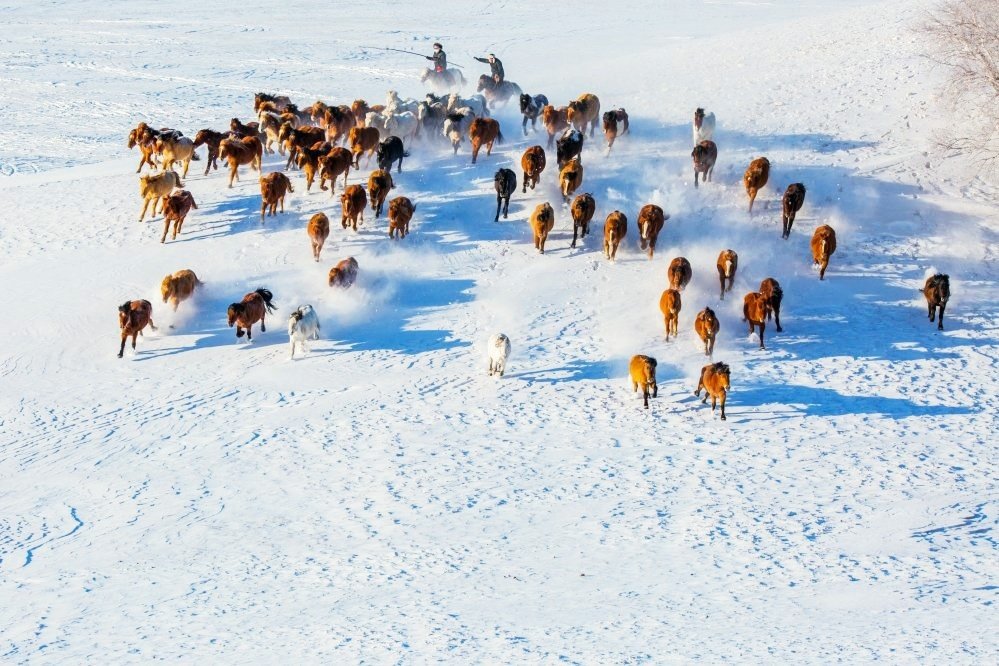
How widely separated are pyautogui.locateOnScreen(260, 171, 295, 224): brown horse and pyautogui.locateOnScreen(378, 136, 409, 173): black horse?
182cm

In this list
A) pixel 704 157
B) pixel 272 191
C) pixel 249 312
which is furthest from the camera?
pixel 704 157

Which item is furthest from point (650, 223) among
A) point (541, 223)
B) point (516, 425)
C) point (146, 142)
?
point (146, 142)

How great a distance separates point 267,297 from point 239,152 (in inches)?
239

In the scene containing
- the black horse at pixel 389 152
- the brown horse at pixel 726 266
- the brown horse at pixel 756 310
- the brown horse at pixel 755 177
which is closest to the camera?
the brown horse at pixel 756 310

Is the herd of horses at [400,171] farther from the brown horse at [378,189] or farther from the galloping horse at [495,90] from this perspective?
the galloping horse at [495,90]

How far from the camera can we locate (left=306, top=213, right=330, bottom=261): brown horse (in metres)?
18.5

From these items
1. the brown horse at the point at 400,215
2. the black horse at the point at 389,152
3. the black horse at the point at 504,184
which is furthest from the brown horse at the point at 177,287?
the black horse at the point at 504,184

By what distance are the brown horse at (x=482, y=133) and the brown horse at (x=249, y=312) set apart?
7314 mm

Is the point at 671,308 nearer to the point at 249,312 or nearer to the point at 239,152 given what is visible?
the point at 249,312

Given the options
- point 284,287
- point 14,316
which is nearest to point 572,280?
point 284,287

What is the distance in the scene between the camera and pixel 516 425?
14430 mm

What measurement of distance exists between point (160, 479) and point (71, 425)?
198 cm

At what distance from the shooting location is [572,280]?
18.3 metres

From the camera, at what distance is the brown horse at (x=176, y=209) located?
65.2 feet
